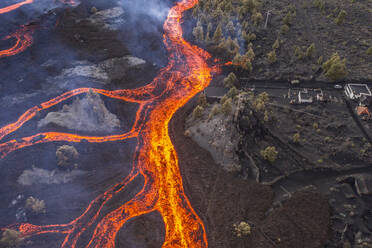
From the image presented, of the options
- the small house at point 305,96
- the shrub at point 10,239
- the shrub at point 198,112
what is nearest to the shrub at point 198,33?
the shrub at point 198,112

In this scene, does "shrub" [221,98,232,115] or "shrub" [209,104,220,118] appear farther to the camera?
"shrub" [209,104,220,118]

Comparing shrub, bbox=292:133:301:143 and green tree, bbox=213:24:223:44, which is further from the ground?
green tree, bbox=213:24:223:44

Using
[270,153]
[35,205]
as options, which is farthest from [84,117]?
[270,153]

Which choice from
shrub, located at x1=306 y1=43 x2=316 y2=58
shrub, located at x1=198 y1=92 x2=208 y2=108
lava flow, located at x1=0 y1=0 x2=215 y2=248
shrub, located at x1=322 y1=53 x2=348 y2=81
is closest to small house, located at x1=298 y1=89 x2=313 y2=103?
shrub, located at x1=322 y1=53 x2=348 y2=81

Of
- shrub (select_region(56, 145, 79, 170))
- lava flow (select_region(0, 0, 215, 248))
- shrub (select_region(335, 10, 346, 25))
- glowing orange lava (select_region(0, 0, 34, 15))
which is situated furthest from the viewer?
shrub (select_region(335, 10, 346, 25))

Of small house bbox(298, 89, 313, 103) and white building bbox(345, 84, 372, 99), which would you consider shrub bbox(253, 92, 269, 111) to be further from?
white building bbox(345, 84, 372, 99)

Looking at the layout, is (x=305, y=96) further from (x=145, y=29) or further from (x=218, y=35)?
(x=145, y=29)

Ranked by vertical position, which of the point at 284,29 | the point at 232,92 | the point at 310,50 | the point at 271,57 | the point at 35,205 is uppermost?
the point at 284,29
